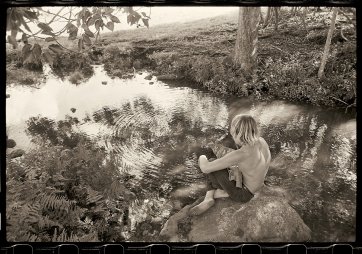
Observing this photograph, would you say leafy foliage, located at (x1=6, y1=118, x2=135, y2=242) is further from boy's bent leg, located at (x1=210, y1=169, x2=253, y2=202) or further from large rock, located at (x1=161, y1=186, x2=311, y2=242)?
boy's bent leg, located at (x1=210, y1=169, x2=253, y2=202)

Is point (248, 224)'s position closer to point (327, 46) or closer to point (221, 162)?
point (221, 162)

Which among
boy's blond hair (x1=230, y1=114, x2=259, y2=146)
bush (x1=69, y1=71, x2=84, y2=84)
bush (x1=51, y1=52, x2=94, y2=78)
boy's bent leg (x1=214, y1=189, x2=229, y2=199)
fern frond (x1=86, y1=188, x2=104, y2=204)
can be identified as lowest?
fern frond (x1=86, y1=188, x2=104, y2=204)

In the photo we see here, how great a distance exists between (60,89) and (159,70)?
350mm

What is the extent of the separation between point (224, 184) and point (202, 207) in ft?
0.37

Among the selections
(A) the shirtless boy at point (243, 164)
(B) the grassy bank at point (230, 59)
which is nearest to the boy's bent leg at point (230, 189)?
(A) the shirtless boy at point (243, 164)

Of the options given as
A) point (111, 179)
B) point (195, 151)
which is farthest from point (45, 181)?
point (195, 151)

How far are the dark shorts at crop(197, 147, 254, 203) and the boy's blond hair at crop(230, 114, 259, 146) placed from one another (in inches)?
4.2

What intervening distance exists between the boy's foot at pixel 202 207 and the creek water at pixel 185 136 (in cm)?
4

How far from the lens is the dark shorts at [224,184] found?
61.6 inches

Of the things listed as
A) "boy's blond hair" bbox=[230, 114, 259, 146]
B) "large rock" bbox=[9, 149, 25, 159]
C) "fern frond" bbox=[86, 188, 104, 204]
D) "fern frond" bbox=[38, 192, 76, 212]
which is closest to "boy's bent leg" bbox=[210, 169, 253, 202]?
"boy's blond hair" bbox=[230, 114, 259, 146]

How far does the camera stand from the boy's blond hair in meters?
1.57

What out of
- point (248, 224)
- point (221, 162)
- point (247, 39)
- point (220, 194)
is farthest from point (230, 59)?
point (248, 224)

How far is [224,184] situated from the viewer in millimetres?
1570

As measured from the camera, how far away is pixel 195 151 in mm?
1574
